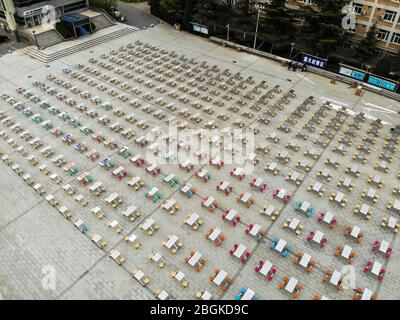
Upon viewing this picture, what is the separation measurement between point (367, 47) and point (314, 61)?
5.98 meters

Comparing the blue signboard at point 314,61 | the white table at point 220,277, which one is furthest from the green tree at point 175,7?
the white table at point 220,277

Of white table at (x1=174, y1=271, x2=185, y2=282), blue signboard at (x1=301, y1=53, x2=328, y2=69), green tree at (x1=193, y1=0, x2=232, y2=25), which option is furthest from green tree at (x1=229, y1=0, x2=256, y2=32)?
white table at (x1=174, y1=271, x2=185, y2=282)

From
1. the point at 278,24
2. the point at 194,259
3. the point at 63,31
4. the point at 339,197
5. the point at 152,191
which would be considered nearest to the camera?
the point at 194,259

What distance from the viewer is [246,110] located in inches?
1271

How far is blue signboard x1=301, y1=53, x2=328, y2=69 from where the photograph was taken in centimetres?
3840

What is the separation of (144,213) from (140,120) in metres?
11.7

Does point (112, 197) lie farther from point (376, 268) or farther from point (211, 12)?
point (211, 12)

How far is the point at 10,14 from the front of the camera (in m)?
44.4

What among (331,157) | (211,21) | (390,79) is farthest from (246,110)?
(211,21)

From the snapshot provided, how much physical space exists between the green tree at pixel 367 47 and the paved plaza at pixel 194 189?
448cm

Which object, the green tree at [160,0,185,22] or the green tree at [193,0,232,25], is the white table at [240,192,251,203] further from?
the green tree at [160,0,185,22]

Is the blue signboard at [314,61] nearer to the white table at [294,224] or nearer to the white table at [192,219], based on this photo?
the white table at [294,224]

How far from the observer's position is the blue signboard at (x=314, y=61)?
38403 mm

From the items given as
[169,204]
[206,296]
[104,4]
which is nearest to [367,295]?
[206,296]
